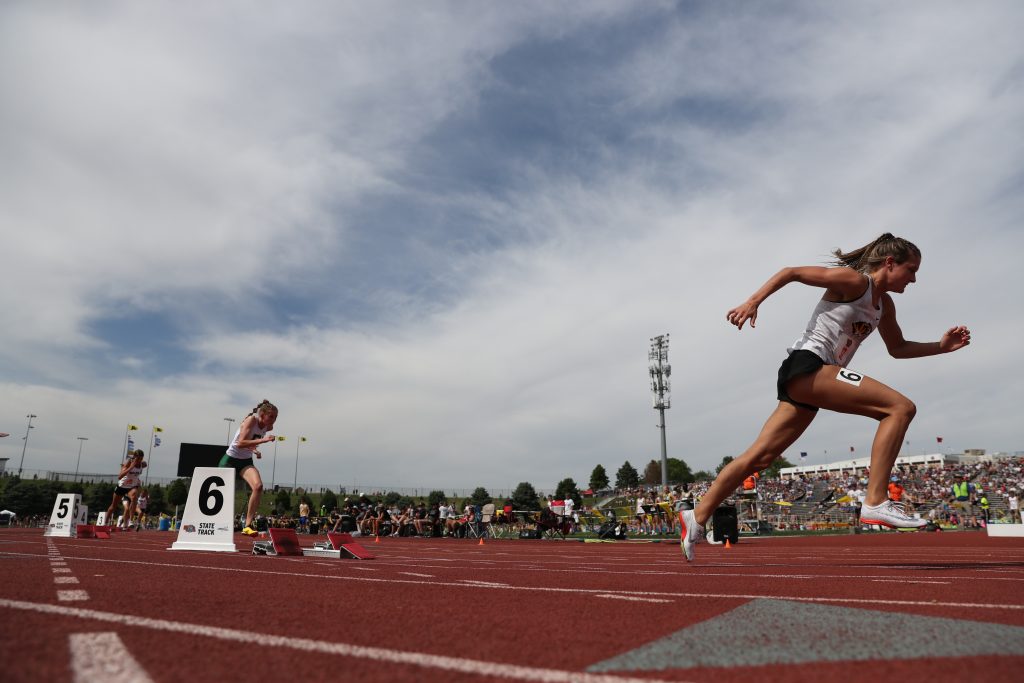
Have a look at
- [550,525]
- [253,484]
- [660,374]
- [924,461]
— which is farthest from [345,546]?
[924,461]

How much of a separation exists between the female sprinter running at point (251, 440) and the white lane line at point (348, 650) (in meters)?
6.22

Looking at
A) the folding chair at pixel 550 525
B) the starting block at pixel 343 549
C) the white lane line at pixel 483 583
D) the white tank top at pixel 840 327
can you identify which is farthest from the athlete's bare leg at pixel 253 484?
the folding chair at pixel 550 525

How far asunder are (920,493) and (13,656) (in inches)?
1953

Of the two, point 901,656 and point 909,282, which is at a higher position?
point 909,282

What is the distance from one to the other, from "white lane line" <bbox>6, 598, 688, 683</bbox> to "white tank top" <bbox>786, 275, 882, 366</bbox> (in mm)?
4140

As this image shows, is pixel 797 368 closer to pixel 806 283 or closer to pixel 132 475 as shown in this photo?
pixel 806 283

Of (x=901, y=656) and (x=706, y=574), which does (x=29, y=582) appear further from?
(x=706, y=574)

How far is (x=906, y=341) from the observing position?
5617 millimetres

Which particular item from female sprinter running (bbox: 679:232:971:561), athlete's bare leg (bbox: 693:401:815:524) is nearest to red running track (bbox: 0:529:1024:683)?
female sprinter running (bbox: 679:232:971:561)

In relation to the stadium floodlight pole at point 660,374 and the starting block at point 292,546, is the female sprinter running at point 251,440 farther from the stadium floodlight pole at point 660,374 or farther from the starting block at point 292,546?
the stadium floodlight pole at point 660,374

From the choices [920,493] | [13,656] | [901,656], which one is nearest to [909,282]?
[901,656]

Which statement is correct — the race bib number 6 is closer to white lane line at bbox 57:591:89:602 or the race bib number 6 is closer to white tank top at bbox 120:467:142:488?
white lane line at bbox 57:591:89:602

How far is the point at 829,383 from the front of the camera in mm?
4910

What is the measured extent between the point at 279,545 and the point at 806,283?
614 cm
